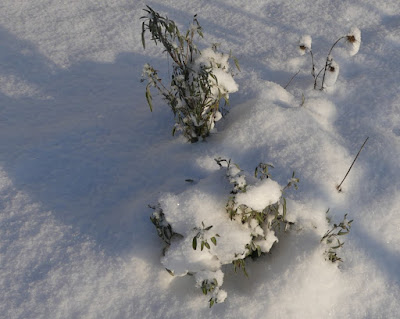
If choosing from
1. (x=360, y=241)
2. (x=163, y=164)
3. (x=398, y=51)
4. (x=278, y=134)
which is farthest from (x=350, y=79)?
(x=163, y=164)

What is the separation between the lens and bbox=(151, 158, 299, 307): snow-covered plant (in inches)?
60.3

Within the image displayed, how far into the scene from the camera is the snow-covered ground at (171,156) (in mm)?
1668

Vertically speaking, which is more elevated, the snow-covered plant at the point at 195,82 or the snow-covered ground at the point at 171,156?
the snow-covered plant at the point at 195,82

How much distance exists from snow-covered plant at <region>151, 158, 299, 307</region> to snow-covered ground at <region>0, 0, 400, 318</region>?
0.13 meters

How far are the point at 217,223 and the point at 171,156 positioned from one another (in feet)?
2.12

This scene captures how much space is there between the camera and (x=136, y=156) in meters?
2.20

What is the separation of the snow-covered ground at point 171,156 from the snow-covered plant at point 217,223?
0.42 ft

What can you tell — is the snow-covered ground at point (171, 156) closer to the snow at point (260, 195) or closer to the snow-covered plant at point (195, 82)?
the snow-covered plant at point (195, 82)

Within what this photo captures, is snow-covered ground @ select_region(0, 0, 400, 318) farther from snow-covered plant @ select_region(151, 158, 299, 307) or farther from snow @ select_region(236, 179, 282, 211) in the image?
snow @ select_region(236, 179, 282, 211)

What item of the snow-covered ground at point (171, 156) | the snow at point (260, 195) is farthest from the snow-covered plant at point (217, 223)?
the snow-covered ground at point (171, 156)

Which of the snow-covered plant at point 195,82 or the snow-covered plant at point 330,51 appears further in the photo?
the snow-covered plant at point 330,51

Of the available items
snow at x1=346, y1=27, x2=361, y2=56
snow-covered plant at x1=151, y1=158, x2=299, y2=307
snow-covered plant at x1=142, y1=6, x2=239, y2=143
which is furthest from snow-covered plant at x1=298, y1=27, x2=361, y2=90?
snow-covered plant at x1=151, y1=158, x2=299, y2=307

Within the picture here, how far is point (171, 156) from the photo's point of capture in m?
2.14

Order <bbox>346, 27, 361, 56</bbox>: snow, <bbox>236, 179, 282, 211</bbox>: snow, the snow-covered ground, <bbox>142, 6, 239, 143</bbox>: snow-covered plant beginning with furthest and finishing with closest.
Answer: <bbox>346, 27, 361, 56</bbox>: snow, <bbox>142, 6, 239, 143</bbox>: snow-covered plant, the snow-covered ground, <bbox>236, 179, 282, 211</bbox>: snow
